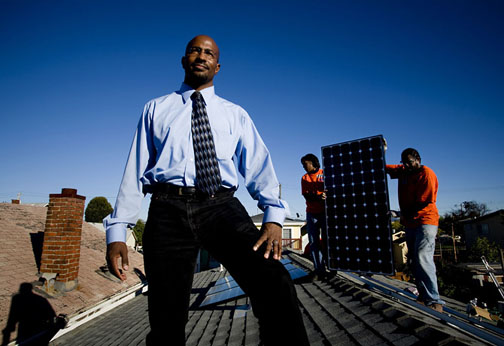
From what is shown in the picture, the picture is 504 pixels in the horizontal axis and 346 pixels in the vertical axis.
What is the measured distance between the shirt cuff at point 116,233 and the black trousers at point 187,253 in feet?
0.60

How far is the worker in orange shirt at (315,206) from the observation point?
5.02 meters

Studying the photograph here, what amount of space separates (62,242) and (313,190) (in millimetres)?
6877

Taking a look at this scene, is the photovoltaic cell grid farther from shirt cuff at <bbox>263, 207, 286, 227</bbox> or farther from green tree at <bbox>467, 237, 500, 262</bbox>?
green tree at <bbox>467, 237, 500, 262</bbox>

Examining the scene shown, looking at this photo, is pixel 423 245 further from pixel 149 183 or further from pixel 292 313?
pixel 149 183


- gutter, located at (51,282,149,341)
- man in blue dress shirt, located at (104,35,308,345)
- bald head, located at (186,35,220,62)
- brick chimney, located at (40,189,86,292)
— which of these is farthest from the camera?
brick chimney, located at (40,189,86,292)

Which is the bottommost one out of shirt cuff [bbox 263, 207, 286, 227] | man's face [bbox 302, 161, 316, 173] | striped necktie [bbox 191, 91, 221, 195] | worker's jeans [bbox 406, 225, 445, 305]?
worker's jeans [bbox 406, 225, 445, 305]

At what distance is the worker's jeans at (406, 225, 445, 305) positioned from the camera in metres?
3.47

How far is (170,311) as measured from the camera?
1.54 m

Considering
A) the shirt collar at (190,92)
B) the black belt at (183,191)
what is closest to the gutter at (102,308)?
the black belt at (183,191)

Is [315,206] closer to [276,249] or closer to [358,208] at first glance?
[358,208]

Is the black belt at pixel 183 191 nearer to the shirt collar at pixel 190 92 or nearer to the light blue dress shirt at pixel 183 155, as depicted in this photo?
the light blue dress shirt at pixel 183 155

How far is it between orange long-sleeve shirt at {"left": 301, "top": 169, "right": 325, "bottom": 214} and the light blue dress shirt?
3268mm

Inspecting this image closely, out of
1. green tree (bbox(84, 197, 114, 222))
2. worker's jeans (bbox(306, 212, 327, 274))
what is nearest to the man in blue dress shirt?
worker's jeans (bbox(306, 212, 327, 274))

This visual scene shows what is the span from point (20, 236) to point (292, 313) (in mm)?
10912
